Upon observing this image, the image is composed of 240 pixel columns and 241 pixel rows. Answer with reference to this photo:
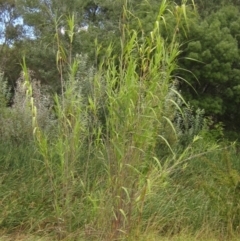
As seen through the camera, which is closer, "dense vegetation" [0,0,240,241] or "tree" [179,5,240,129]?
"dense vegetation" [0,0,240,241]

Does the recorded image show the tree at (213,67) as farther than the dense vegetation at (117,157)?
Yes

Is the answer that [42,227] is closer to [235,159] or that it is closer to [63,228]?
[63,228]

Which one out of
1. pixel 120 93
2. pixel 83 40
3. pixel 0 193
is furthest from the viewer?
pixel 83 40

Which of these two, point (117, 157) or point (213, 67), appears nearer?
point (117, 157)

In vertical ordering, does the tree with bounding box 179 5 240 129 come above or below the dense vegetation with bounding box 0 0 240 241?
above

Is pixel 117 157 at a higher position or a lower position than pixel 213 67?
lower

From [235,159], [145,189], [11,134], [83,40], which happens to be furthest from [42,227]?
[83,40]

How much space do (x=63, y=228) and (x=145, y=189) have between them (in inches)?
54.8

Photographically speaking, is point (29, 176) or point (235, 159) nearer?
point (29, 176)

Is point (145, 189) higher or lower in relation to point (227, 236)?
higher

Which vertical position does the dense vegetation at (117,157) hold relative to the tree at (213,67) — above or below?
below

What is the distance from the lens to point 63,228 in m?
6.29

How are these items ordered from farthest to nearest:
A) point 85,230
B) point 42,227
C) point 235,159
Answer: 1. point 235,159
2. point 42,227
3. point 85,230

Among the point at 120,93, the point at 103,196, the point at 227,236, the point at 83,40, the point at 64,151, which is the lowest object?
the point at 227,236
